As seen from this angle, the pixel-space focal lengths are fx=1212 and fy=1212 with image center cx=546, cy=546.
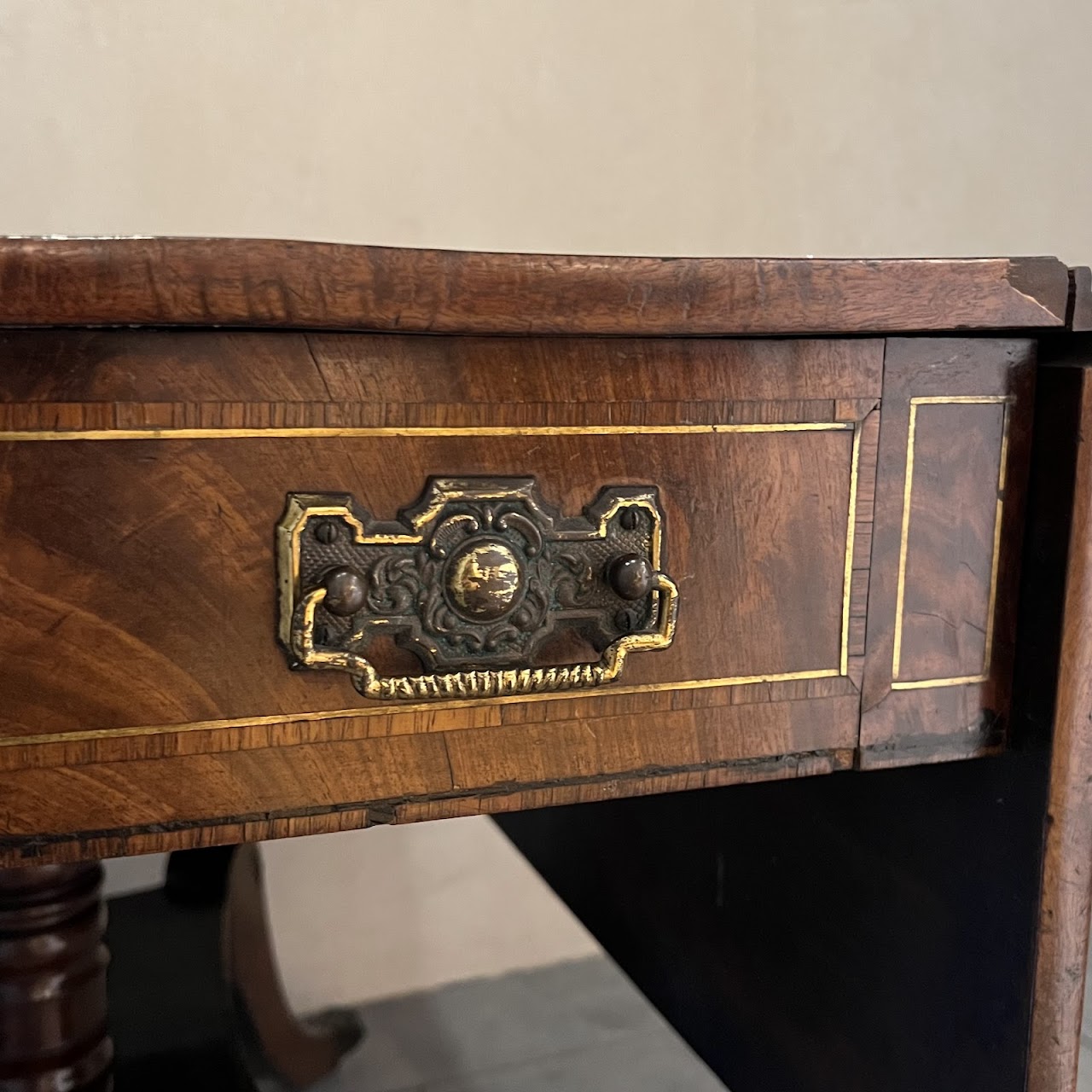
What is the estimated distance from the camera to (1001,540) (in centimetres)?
60

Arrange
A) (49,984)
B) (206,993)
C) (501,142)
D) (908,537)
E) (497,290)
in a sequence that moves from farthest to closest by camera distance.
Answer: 1. (501,142)
2. (206,993)
3. (49,984)
4. (908,537)
5. (497,290)

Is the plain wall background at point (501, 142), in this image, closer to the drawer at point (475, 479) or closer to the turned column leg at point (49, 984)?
the turned column leg at point (49, 984)

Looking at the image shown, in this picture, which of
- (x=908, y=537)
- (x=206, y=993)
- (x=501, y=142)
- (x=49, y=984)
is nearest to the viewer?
→ (x=908, y=537)

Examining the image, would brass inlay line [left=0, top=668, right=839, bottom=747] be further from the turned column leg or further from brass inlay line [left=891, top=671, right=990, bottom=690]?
the turned column leg

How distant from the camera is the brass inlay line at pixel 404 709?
0.46m

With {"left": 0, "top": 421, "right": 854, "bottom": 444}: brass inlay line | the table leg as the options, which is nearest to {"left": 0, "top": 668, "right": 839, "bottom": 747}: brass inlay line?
{"left": 0, "top": 421, "right": 854, "bottom": 444}: brass inlay line

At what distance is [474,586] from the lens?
506 millimetres

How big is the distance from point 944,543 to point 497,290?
10.2 inches

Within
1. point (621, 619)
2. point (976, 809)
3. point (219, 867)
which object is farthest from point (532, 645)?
point (219, 867)

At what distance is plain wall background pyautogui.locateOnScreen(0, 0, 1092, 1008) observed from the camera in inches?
44.5

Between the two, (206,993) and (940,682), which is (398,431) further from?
(206,993)

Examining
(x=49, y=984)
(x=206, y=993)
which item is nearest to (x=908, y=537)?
(x=49, y=984)

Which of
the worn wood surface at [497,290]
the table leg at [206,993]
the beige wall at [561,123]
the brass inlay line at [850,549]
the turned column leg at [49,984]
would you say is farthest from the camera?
the beige wall at [561,123]

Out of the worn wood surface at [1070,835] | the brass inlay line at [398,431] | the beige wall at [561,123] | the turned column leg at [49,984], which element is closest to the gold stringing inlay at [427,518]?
the brass inlay line at [398,431]
